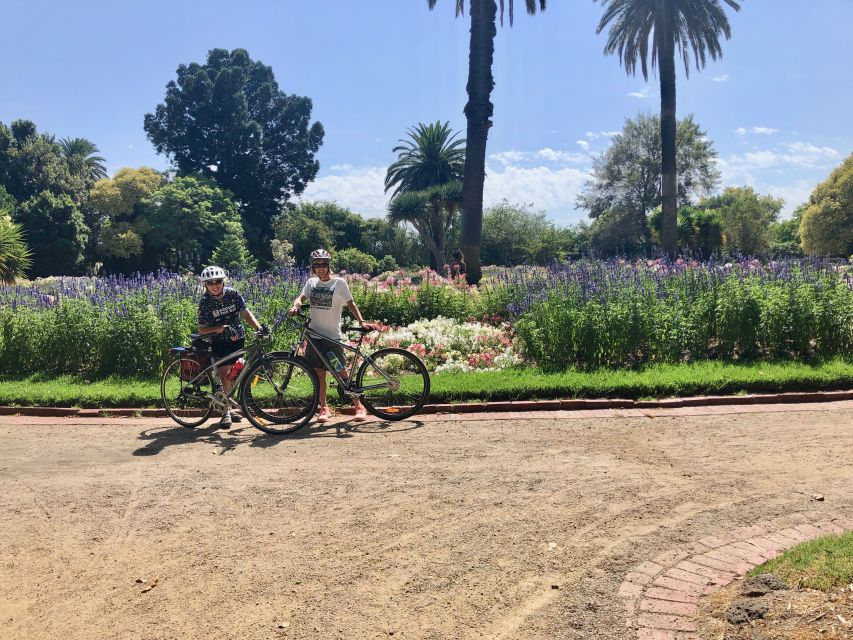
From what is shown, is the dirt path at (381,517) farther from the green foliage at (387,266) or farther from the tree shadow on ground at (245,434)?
the green foliage at (387,266)

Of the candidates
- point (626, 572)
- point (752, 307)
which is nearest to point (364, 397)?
point (626, 572)

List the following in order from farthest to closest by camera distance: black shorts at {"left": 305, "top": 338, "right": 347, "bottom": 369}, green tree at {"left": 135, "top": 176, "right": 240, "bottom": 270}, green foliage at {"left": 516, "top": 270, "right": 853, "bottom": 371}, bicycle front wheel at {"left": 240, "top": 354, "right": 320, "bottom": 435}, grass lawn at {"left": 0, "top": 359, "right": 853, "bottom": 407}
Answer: green tree at {"left": 135, "top": 176, "right": 240, "bottom": 270} < green foliage at {"left": 516, "top": 270, "right": 853, "bottom": 371} < grass lawn at {"left": 0, "top": 359, "right": 853, "bottom": 407} < black shorts at {"left": 305, "top": 338, "right": 347, "bottom": 369} < bicycle front wheel at {"left": 240, "top": 354, "right": 320, "bottom": 435}

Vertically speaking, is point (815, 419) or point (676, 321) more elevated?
point (676, 321)

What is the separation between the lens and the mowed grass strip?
3.15m

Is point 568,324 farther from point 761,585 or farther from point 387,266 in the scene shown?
point 387,266

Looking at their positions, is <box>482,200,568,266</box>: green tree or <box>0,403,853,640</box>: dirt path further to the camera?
<box>482,200,568,266</box>: green tree

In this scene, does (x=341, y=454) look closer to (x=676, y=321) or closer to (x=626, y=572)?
(x=626, y=572)

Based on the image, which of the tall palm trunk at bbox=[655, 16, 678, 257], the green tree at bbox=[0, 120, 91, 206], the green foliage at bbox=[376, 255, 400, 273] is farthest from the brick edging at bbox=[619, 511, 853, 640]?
the green tree at bbox=[0, 120, 91, 206]

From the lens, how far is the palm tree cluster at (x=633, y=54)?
19.4 meters

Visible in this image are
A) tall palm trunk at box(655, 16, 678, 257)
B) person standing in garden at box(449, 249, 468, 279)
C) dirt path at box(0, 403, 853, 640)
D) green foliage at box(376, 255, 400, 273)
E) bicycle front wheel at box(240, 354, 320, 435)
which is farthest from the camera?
green foliage at box(376, 255, 400, 273)

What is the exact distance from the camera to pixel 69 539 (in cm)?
420

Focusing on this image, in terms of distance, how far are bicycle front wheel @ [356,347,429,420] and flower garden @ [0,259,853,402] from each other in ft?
4.51

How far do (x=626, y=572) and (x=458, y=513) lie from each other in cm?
123

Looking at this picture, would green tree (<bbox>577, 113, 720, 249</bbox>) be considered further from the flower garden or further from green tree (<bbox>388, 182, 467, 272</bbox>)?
the flower garden
